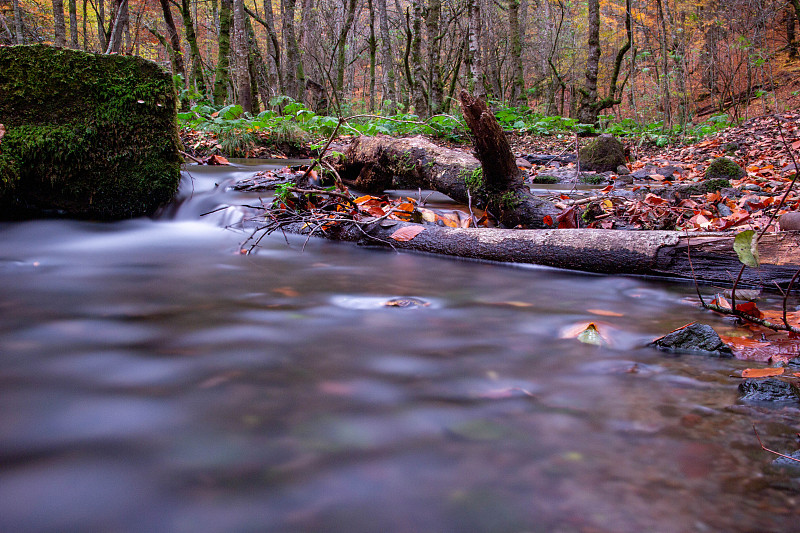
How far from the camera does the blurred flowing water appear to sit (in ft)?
3.44

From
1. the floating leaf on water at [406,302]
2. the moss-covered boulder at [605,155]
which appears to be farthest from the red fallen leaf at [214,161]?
the moss-covered boulder at [605,155]

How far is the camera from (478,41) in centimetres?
1181

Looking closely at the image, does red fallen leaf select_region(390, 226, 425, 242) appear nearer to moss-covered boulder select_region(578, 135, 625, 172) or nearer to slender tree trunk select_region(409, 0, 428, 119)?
moss-covered boulder select_region(578, 135, 625, 172)

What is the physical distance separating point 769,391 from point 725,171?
19.1 feet

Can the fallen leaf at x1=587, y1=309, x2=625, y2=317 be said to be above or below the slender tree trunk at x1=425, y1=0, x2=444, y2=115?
below

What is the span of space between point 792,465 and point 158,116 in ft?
15.7

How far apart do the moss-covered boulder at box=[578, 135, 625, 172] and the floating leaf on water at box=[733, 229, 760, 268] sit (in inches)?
303

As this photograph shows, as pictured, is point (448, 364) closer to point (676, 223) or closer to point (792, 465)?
point (792, 465)

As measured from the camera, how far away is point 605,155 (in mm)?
8945

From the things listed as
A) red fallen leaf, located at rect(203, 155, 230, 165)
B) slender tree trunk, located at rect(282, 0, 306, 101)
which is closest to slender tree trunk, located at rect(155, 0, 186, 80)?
slender tree trunk, located at rect(282, 0, 306, 101)

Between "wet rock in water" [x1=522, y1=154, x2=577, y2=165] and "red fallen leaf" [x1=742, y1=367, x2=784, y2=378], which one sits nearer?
"red fallen leaf" [x1=742, y1=367, x2=784, y2=378]

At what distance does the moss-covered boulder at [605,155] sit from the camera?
887 cm

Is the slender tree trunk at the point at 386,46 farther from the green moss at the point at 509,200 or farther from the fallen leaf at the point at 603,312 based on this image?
the fallen leaf at the point at 603,312

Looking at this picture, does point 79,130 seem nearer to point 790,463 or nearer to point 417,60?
point 790,463
